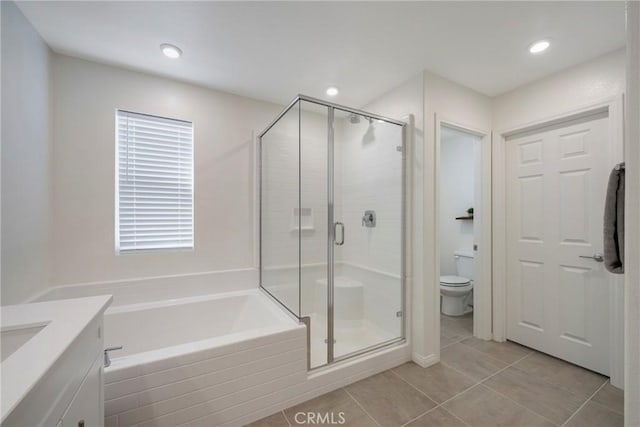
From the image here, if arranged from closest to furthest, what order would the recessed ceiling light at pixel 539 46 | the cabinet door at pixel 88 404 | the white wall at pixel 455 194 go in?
the cabinet door at pixel 88 404 < the recessed ceiling light at pixel 539 46 < the white wall at pixel 455 194

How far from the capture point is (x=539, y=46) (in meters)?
1.80

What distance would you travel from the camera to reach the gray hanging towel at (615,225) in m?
1.40

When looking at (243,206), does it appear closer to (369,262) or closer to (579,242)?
(369,262)

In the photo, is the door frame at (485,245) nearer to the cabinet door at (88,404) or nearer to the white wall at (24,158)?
Result: the cabinet door at (88,404)

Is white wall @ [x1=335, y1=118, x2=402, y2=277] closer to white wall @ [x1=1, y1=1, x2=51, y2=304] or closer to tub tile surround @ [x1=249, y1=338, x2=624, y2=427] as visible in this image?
tub tile surround @ [x1=249, y1=338, x2=624, y2=427]

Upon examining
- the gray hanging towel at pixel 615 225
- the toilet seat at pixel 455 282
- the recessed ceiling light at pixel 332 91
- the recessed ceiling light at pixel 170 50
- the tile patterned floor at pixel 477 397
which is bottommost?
the tile patterned floor at pixel 477 397

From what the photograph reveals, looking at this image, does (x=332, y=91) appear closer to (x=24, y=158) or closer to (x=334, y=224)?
(x=334, y=224)

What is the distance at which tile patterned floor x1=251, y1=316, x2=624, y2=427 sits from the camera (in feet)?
4.96

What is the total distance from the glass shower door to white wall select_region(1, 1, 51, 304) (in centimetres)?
203

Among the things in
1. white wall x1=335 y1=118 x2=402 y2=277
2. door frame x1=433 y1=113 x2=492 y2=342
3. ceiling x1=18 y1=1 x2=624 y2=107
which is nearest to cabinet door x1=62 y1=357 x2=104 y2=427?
white wall x1=335 y1=118 x2=402 y2=277

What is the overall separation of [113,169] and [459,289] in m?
3.85

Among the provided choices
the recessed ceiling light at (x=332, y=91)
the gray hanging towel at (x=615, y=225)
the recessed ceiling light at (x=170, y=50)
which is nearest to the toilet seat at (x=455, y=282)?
the gray hanging towel at (x=615, y=225)

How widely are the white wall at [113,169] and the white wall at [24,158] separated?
0.37 feet

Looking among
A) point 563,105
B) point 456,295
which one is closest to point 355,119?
point 563,105
